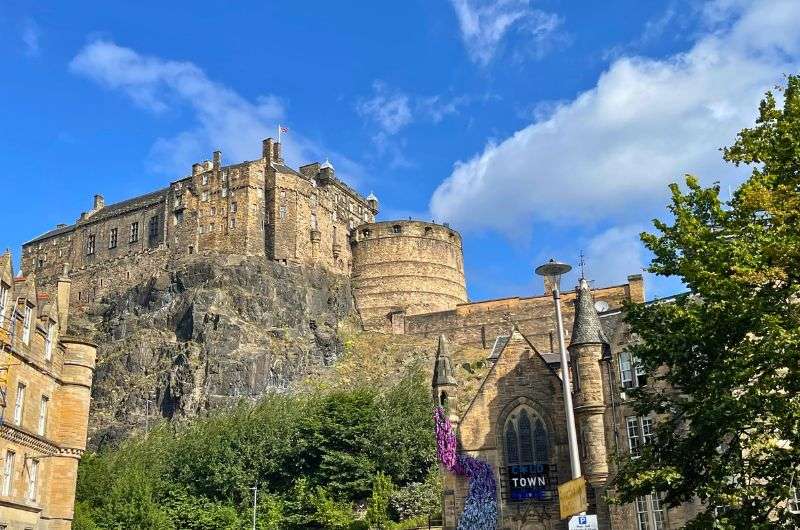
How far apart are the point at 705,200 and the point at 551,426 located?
753 inches

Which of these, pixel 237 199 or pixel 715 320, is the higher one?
pixel 237 199

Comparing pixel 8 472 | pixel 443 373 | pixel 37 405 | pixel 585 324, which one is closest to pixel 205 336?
pixel 443 373

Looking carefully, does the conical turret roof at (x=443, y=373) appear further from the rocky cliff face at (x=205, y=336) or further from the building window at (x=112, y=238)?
the building window at (x=112, y=238)

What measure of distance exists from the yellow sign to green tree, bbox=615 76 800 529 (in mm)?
4646

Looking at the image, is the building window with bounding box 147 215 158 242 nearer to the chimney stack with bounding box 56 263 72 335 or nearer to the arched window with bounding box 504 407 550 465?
the chimney stack with bounding box 56 263 72 335

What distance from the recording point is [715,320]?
869 inches

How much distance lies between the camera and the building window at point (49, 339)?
37484 millimetres

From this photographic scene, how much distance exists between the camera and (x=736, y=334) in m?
22.1

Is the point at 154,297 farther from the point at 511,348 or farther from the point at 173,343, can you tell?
the point at 511,348

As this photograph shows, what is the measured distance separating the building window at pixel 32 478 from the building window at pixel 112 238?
67.8 metres

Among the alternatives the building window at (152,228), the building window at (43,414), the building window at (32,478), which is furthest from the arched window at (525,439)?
the building window at (152,228)

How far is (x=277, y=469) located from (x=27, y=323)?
91.9 ft

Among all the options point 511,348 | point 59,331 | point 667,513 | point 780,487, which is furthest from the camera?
point 511,348

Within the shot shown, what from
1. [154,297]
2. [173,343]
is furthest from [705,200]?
[154,297]
